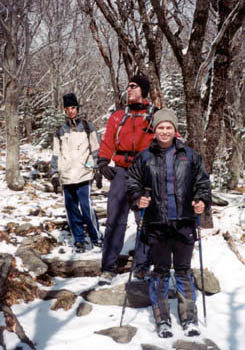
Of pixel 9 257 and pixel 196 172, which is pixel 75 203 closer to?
pixel 9 257

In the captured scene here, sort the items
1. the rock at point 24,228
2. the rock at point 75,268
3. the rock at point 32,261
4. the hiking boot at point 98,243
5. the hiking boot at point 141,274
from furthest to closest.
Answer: the rock at point 24,228 → the hiking boot at point 98,243 → the rock at point 75,268 → the rock at point 32,261 → the hiking boot at point 141,274

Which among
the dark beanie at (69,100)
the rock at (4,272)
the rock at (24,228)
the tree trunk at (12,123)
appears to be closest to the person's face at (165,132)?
the dark beanie at (69,100)

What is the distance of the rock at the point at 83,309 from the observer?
3.67m

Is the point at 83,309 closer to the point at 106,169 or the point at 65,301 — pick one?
the point at 65,301

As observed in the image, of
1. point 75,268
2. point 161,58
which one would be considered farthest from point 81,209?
point 161,58

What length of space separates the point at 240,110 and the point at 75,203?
8.67 m

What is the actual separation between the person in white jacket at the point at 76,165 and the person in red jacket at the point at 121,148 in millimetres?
1115

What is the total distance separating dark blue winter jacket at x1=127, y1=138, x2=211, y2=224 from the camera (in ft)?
10.2

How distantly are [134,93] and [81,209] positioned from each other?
2.10m

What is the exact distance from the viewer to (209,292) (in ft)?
13.4

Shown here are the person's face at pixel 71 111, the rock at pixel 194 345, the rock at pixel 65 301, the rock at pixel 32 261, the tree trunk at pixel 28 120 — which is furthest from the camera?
the tree trunk at pixel 28 120

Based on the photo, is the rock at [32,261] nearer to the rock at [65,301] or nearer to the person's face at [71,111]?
the rock at [65,301]

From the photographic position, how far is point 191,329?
3076 mm

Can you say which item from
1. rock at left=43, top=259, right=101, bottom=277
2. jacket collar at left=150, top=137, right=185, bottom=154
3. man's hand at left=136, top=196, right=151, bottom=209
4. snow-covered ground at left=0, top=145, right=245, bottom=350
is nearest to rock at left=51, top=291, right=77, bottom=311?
snow-covered ground at left=0, top=145, right=245, bottom=350
